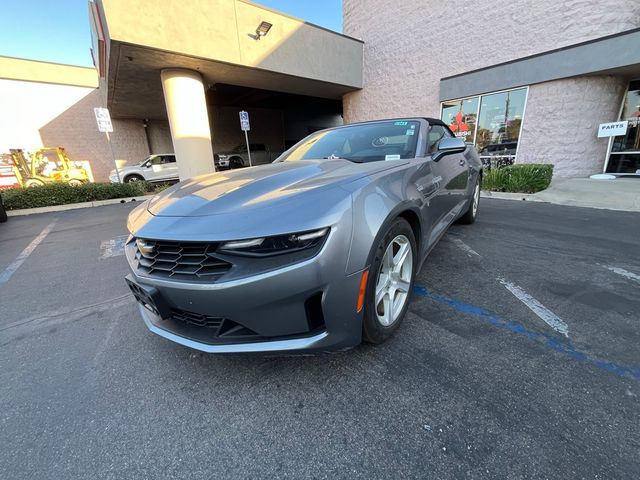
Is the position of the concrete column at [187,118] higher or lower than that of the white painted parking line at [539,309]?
higher

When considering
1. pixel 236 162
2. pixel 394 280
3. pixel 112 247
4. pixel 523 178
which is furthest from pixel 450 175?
pixel 236 162

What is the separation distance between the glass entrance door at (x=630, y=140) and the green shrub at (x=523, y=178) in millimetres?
3933

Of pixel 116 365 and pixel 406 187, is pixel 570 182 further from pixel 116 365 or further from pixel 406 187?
pixel 116 365

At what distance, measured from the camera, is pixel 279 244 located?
1405mm

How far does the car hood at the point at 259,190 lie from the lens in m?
1.59

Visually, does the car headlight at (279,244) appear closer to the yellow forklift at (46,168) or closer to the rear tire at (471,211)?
the rear tire at (471,211)

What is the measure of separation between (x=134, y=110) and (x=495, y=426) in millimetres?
19710

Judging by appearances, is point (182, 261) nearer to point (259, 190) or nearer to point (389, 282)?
point (259, 190)

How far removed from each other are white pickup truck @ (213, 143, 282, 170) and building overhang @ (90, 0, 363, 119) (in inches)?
214

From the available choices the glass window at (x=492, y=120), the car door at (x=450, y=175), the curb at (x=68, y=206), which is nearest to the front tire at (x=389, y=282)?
the car door at (x=450, y=175)

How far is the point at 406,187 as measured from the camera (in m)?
1.99

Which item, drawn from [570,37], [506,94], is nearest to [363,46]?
[506,94]

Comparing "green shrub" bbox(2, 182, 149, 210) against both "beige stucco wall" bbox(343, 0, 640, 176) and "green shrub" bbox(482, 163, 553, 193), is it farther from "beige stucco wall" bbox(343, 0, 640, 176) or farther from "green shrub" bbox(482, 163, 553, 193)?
"green shrub" bbox(482, 163, 553, 193)

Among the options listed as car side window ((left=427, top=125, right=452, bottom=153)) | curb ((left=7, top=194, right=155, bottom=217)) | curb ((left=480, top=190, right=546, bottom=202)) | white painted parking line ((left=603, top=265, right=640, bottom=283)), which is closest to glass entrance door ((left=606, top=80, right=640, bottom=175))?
curb ((left=480, top=190, right=546, bottom=202))
